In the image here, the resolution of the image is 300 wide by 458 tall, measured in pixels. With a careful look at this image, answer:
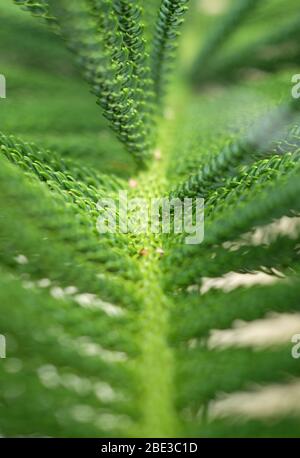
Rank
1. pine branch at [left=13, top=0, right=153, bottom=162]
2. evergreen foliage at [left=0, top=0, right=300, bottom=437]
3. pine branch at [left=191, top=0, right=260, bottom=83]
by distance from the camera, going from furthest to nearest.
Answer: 1. pine branch at [left=191, top=0, right=260, bottom=83]
2. pine branch at [left=13, top=0, right=153, bottom=162]
3. evergreen foliage at [left=0, top=0, right=300, bottom=437]

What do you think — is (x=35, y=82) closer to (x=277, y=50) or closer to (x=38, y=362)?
(x=277, y=50)

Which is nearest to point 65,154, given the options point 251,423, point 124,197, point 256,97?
point 124,197

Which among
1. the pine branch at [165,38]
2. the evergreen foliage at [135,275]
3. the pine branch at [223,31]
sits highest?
the pine branch at [223,31]

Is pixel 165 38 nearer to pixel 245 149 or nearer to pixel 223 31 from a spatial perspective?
pixel 245 149

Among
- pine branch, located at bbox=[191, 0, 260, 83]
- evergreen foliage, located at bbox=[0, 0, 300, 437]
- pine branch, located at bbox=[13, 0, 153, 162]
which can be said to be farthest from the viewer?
pine branch, located at bbox=[191, 0, 260, 83]

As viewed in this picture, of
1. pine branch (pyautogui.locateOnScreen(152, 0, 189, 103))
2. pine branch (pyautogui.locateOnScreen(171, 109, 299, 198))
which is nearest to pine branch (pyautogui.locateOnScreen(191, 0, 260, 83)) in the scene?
pine branch (pyautogui.locateOnScreen(152, 0, 189, 103))

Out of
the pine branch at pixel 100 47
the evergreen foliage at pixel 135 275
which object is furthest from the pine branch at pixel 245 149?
the pine branch at pixel 100 47

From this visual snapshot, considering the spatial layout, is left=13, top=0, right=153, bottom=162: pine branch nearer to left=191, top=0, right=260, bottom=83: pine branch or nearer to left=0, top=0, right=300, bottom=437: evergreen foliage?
left=0, top=0, right=300, bottom=437: evergreen foliage

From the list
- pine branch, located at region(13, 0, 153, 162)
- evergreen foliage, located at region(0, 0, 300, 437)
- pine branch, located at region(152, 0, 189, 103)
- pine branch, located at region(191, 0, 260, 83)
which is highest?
pine branch, located at region(191, 0, 260, 83)

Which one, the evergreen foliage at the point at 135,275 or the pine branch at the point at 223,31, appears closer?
the evergreen foliage at the point at 135,275

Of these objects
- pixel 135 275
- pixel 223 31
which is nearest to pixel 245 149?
pixel 135 275

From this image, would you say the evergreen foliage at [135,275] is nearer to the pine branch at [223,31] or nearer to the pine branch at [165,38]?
the pine branch at [165,38]
